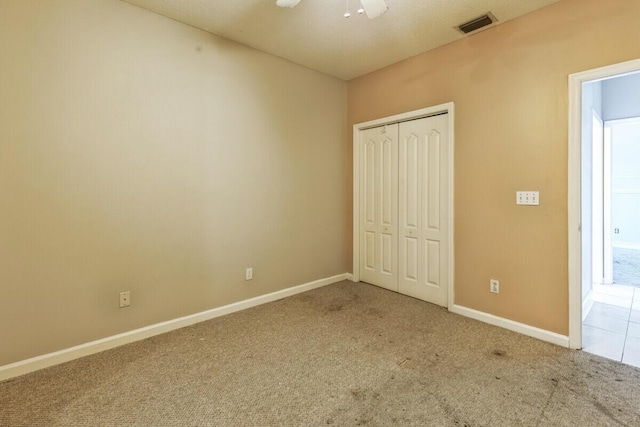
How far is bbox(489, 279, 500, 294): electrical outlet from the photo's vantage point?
2813mm

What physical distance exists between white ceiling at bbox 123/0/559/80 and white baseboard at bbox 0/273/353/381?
2642mm

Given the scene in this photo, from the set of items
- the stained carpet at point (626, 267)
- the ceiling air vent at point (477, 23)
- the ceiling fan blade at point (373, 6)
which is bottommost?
the stained carpet at point (626, 267)

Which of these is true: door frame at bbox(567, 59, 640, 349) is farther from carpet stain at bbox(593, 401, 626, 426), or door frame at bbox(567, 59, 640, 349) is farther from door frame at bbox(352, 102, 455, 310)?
door frame at bbox(352, 102, 455, 310)

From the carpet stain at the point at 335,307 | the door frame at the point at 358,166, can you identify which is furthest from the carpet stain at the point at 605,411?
the carpet stain at the point at 335,307

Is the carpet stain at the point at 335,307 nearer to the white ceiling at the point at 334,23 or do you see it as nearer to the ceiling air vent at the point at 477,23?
the white ceiling at the point at 334,23

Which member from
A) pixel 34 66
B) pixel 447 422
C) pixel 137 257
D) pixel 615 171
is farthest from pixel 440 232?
pixel 615 171

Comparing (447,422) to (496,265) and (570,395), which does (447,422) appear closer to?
(570,395)

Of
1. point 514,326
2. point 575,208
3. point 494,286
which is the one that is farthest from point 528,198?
point 514,326

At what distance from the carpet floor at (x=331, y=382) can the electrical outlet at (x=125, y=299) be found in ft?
1.16

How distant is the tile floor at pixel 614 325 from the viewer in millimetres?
2332

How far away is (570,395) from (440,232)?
5.58 ft

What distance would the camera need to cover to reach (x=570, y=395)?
1827mm

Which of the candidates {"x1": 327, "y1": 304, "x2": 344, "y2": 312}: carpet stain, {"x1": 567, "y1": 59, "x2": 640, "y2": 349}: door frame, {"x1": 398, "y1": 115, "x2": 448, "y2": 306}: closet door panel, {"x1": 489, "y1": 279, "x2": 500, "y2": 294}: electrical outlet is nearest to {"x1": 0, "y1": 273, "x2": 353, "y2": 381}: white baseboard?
{"x1": 327, "y1": 304, "x2": 344, "y2": 312}: carpet stain

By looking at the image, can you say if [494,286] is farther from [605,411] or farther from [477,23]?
[477,23]
